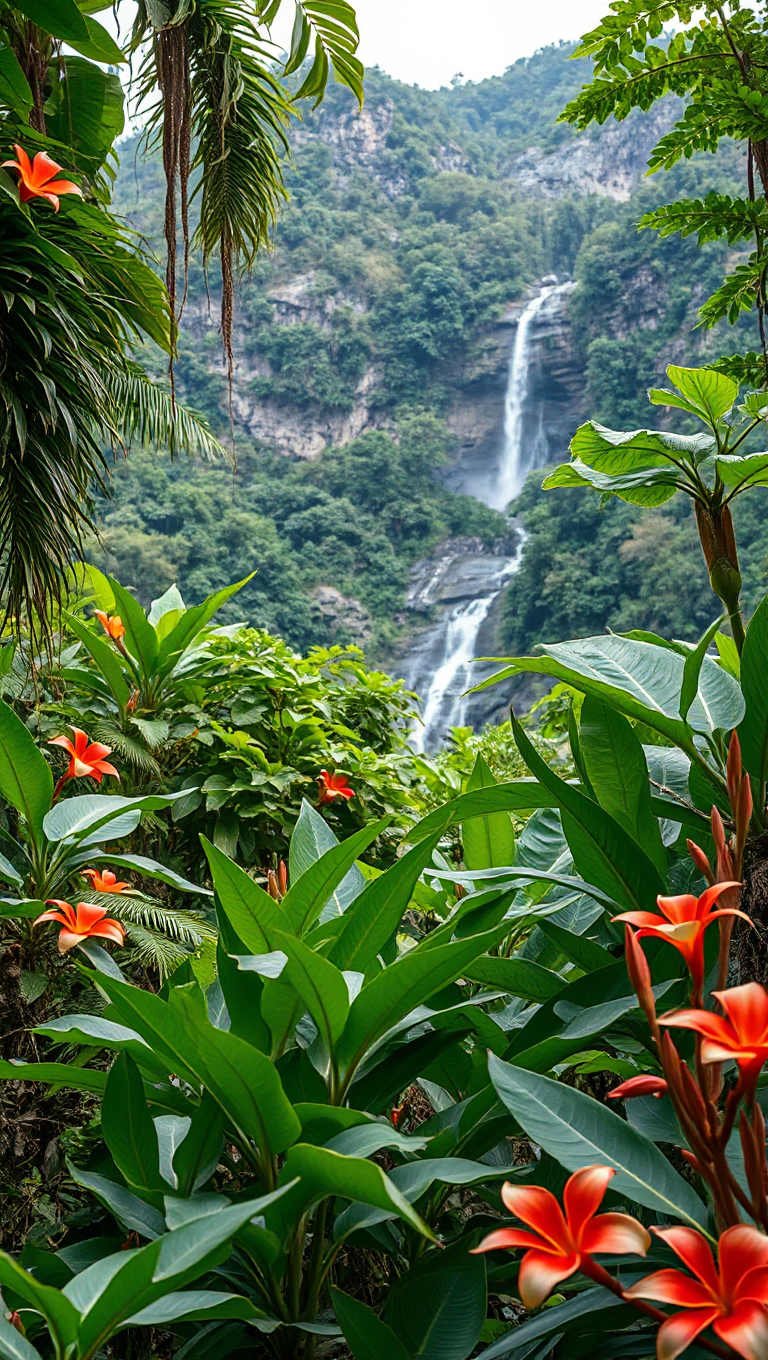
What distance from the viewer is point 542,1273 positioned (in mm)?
392

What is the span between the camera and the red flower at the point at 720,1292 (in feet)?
1.28

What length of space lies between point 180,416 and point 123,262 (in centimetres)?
265

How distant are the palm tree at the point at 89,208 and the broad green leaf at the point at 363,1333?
1277 mm

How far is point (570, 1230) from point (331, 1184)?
0.65 feet

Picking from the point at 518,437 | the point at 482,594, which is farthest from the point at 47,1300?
the point at 518,437

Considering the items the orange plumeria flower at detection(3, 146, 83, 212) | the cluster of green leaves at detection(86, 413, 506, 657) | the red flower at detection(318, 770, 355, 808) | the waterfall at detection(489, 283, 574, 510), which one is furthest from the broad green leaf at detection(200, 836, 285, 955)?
the waterfall at detection(489, 283, 574, 510)

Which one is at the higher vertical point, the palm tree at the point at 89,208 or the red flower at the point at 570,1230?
the palm tree at the point at 89,208

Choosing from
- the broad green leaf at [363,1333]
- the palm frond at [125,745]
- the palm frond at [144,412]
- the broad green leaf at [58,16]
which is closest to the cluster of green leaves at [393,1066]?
the broad green leaf at [363,1333]

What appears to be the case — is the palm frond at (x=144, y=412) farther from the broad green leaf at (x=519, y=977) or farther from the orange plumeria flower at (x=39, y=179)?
the broad green leaf at (x=519, y=977)

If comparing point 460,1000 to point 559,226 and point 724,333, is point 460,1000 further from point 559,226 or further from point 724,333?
point 559,226

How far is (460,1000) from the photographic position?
92 centimetres

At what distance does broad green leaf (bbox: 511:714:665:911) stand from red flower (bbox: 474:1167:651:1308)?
1.28 ft

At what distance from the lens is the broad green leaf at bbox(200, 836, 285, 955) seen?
714 millimetres

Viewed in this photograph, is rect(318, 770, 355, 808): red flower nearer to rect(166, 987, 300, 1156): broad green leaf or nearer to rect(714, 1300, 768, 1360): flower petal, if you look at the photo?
rect(166, 987, 300, 1156): broad green leaf
